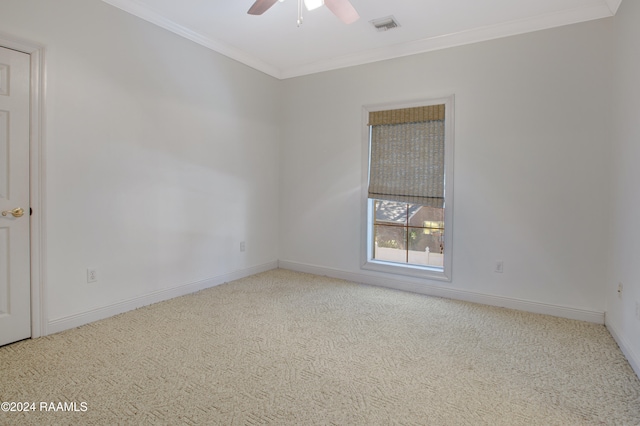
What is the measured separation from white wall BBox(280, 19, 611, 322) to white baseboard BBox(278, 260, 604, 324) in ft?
0.04

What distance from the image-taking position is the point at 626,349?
2.38 metres

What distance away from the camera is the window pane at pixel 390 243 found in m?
4.07

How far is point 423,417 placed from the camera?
5.73 feet

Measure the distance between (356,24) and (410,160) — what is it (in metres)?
1.50

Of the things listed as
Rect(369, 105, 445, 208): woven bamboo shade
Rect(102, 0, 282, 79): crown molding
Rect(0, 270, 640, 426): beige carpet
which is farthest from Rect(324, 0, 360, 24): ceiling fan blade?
Rect(0, 270, 640, 426): beige carpet

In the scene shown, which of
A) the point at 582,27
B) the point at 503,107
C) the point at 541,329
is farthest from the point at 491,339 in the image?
the point at 582,27

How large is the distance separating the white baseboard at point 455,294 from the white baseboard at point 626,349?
257mm

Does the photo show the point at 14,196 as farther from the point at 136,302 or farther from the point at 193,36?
the point at 193,36

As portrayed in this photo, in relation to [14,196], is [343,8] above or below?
above

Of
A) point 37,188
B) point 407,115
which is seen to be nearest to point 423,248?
point 407,115

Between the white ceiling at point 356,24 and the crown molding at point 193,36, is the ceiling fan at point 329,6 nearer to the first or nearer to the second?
the white ceiling at point 356,24

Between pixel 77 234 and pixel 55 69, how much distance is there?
127cm

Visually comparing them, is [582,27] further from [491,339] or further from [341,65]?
[491,339]

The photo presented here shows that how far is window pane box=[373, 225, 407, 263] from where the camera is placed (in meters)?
4.07
